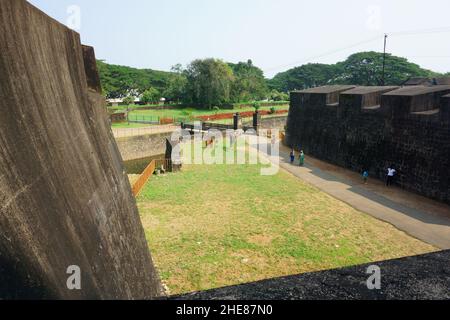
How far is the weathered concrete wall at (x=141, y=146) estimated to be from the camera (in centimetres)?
2666

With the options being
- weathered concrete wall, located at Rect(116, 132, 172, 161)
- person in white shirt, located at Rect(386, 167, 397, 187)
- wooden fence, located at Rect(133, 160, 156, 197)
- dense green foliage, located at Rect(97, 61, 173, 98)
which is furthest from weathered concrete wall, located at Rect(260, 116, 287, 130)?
dense green foliage, located at Rect(97, 61, 173, 98)

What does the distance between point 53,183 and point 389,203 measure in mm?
13373

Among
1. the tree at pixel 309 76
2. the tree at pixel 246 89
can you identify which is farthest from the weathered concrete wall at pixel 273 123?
the tree at pixel 309 76

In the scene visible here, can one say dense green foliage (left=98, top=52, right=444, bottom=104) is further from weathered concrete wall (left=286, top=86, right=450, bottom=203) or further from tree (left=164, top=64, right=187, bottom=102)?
weathered concrete wall (left=286, top=86, right=450, bottom=203)

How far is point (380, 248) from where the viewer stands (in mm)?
9859

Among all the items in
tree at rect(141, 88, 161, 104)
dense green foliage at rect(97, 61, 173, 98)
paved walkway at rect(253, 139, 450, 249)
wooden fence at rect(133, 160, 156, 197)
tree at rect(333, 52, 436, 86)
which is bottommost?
paved walkway at rect(253, 139, 450, 249)

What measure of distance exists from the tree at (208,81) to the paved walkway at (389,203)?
31.5 metres

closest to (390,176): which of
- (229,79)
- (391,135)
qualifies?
(391,135)

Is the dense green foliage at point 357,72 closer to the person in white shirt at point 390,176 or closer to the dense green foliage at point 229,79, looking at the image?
the dense green foliage at point 229,79

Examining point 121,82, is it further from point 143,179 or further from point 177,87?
point 143,179

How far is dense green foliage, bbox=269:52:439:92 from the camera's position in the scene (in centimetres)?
8031

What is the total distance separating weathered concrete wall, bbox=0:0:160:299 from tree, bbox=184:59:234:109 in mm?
43063

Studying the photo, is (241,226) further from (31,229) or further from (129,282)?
(31,229)

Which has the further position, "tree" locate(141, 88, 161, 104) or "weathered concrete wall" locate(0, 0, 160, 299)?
"tree" locate(141, 88, 161, 104)
